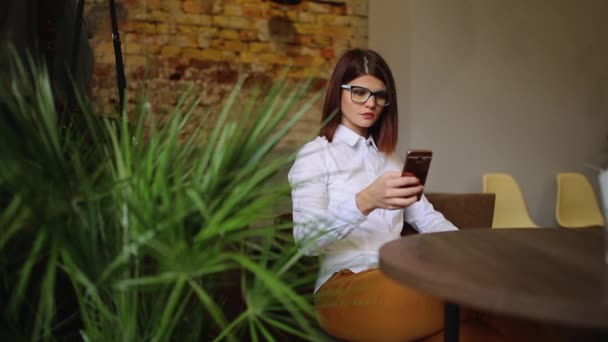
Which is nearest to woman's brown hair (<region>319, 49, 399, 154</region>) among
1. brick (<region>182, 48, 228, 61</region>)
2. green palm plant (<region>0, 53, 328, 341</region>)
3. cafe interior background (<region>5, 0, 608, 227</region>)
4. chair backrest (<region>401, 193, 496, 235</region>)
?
chair backrest (<region>401, 193, 496, 235</region>)

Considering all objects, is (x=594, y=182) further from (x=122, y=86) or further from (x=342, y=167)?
(x=122, y=86)

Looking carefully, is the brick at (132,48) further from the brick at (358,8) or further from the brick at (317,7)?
the brick at (358,8)

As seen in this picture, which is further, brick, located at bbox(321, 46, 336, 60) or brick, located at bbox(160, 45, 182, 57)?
brick, located at bbox(321, 46, 336, 60)

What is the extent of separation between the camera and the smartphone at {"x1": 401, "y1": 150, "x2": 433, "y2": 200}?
1.29 m

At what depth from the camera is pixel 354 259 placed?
5.22ft

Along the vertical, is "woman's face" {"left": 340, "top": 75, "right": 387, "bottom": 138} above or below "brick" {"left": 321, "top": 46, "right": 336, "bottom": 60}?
below

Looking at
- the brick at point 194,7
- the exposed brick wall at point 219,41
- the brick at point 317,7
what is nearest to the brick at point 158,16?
the exposed brick wall at point 219,41

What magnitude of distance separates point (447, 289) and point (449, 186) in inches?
129

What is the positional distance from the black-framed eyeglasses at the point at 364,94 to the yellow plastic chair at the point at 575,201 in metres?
2.89

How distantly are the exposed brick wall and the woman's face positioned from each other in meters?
1.82

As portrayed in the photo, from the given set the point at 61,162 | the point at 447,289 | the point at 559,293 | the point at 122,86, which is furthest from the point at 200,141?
the point at 122,86

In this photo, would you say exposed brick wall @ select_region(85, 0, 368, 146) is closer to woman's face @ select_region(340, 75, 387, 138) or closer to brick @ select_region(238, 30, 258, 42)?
brick @ select_region(238, 30, 258, 42)

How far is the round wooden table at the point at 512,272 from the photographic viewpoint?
0.71 m

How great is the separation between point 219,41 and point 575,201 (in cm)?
297
